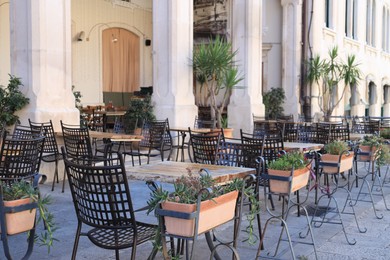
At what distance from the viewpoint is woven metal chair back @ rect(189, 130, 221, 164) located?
17.6 feet

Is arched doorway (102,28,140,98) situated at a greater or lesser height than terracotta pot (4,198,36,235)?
greater

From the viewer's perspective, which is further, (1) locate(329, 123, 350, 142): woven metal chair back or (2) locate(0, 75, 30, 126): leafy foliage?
(1) locate(329, 123, 350, 142): woven metal chair back

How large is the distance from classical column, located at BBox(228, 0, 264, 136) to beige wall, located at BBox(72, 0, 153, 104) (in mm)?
4594

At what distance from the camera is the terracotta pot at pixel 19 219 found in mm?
2748

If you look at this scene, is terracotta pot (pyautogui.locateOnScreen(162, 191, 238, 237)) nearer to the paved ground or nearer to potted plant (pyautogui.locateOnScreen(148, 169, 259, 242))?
potted plant (pyautogui.locateOnScreen(148, 169, 259, 242))

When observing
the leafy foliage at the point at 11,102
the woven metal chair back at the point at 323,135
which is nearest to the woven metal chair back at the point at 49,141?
the leafy foliage at the point at 11,102

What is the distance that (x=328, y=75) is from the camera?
1728 centimetres

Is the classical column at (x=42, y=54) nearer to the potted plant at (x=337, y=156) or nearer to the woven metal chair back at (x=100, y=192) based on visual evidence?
the potted plant at (x=337, y=156)

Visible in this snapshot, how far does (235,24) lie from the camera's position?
40.5 ft

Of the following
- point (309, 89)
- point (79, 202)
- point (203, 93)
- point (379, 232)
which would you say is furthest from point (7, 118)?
point (309, 89)

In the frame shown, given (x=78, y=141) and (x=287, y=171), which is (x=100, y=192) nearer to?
(x=287, y=171)

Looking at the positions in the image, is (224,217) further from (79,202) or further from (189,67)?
(189,67)

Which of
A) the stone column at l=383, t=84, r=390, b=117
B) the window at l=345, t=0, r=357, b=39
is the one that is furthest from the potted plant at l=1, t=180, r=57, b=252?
the stone column at l=383, t=84, r=390, b=117

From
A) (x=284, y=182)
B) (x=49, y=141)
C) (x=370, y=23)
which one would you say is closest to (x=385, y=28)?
(x=370, y=23)
